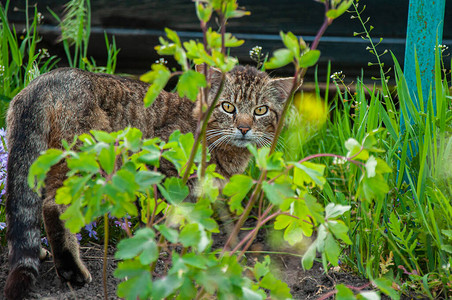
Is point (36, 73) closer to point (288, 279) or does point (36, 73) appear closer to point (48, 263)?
point (48, 263)

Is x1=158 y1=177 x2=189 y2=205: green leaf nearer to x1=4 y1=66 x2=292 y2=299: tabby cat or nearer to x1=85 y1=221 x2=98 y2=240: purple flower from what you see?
x1=4 y1=66 x2=292 y2=299: tabby cat

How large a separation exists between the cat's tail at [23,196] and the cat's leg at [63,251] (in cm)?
13

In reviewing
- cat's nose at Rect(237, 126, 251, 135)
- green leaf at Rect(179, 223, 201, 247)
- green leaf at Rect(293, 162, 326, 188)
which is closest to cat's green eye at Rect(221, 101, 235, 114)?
cat's nose at Rect(237, 126, 251, 135)

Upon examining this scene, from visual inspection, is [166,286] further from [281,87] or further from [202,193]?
[281,87]

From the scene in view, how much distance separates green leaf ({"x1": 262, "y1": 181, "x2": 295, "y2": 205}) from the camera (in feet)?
4.22

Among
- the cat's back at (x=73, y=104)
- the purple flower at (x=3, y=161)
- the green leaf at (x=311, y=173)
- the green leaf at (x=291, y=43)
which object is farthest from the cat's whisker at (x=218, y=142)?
the green leaf at (x=291, y=43)

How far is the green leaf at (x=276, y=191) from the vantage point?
1.29m

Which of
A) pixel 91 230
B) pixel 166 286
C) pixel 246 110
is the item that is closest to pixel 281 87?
pixel 246 110

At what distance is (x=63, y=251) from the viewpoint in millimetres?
2328

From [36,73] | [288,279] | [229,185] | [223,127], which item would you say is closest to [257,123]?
[223,127]

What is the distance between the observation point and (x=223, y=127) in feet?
10.1

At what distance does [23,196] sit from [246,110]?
138cm

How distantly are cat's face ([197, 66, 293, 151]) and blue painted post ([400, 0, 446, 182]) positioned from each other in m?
0.72

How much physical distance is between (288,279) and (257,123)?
3.12 feet
